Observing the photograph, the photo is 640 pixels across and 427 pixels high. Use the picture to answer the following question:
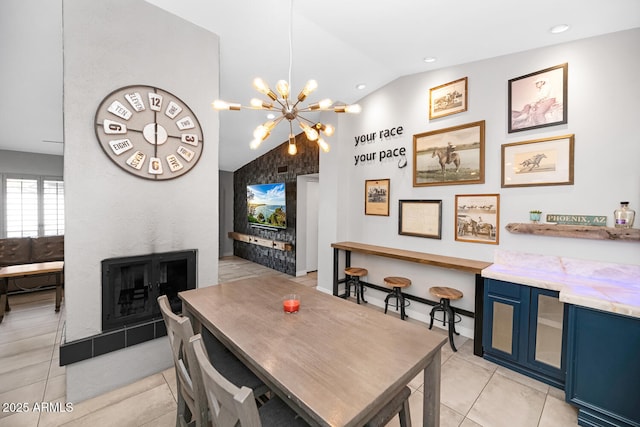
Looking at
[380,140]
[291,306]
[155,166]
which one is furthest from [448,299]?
[155,166]

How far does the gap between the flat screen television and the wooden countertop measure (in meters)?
2.09

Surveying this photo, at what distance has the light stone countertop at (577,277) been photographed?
1816 millimetres

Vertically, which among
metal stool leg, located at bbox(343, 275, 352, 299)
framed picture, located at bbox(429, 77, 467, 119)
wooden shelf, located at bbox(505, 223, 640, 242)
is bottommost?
metal stool leg, located at bbox(343, 275, 352, 299)

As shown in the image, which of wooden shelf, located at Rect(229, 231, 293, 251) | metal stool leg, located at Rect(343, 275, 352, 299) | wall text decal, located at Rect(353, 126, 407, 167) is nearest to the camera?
wall text decal, located at Rect(353, 126, 407, 167)

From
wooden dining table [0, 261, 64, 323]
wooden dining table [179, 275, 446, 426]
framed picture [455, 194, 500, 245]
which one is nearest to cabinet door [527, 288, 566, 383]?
framed picture [455, 194, 500, 245]

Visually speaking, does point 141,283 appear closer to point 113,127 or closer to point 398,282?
point 113,127

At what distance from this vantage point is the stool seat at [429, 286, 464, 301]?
9.41ft

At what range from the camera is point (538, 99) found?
8.54 ft

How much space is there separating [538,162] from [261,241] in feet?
17.8

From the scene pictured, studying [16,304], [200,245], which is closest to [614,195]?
[200,245]

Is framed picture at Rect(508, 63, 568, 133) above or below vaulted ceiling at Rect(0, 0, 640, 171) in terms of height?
below

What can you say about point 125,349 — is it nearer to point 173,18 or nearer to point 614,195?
point 173,18

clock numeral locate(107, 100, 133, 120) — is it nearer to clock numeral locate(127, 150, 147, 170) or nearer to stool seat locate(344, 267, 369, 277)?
clock numeral locate(127, 150, 147, 170)

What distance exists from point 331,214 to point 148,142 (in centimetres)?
279
